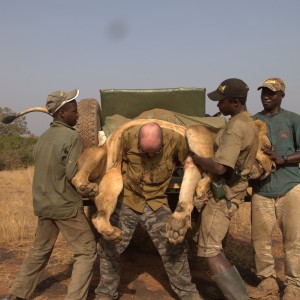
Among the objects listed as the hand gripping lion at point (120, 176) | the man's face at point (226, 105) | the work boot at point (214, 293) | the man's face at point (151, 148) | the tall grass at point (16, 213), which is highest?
the man's face at point (226, 105)

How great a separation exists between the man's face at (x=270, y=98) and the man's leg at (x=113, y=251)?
1683 millimetres

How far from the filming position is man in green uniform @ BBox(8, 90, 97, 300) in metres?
3.73

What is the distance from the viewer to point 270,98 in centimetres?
411

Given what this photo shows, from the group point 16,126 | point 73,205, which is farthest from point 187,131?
point 16,126

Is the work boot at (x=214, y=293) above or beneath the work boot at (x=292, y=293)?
beneath

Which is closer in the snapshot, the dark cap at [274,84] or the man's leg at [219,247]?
the man's leg at [219,247]

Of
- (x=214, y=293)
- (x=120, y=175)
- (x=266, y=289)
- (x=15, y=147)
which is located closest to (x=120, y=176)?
(x=120, y=175)

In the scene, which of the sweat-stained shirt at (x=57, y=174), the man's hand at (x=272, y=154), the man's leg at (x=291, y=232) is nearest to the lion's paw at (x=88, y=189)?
the sweat-stained shirt at (x=57, y=174)

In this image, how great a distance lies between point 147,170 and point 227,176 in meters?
0.74

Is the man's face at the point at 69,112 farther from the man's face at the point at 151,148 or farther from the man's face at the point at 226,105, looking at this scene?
the man's face at the point at 226,105

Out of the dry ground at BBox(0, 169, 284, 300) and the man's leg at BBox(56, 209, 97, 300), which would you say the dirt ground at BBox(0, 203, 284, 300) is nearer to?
the dry ground at BBox(0, 169, 284, 300)

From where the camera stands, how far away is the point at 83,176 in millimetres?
3576

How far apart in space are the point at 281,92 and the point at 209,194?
128cm

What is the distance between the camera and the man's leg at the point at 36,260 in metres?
3.88
